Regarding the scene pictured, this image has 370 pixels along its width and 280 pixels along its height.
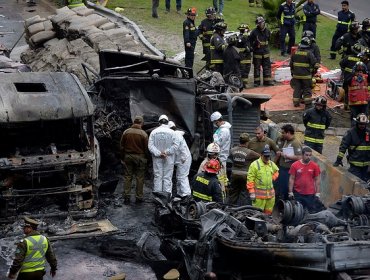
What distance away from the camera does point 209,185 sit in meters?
12.2

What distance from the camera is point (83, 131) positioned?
1330cm

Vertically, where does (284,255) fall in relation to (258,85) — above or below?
above

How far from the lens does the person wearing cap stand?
1413 centimetres

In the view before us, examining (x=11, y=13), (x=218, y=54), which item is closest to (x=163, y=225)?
(x=218, y=54)

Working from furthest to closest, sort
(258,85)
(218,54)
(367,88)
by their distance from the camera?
(258,85), (218,54), (367,88)

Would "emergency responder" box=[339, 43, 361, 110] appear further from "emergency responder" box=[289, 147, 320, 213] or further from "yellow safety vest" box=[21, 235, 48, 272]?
"yellow safety vest" box=[21, 235, 48, 272]

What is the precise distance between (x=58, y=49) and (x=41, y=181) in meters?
7.91

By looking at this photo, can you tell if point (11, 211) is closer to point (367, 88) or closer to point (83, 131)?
point (83, 131)

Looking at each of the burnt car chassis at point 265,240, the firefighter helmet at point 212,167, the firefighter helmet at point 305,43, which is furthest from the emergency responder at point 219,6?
the burnt car chassis at point 265,240

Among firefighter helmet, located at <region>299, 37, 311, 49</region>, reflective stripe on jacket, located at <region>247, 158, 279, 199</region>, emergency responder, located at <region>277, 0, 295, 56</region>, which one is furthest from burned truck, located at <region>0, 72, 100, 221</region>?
emergency responder, located at <region>277, 0, 295, 56</region>

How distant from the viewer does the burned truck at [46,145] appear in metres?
12.4

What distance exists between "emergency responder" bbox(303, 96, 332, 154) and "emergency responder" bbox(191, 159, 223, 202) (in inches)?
130

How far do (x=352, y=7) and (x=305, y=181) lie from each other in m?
19.5

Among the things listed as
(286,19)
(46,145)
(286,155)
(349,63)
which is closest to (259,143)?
(286,155)
